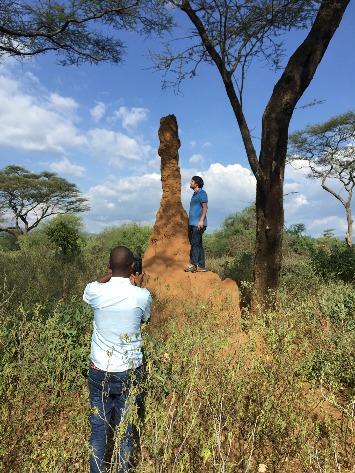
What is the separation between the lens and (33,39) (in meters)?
9.35

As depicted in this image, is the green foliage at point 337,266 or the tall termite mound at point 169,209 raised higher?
the tall termite mound at point 169,209

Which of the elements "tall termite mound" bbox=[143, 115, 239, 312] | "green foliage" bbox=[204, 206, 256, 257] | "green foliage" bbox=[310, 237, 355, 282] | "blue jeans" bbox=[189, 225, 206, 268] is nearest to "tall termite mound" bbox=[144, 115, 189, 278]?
"tall termite mound" bbox=[143, 115, 239, 312]

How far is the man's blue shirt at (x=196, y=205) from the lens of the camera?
23.0ft

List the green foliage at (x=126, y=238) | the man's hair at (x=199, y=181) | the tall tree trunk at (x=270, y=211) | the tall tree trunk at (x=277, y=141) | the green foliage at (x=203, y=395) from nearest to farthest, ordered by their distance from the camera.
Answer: the green foliage at (x=203, y=395) < the tall tree trunk at (x=277, y=141) < the tall tree trunk at (x=270, y=211) < the man's hair at (x=199, y=181) < the green foliage at (x=126, y=238)

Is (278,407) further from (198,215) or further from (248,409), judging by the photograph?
(198,215)

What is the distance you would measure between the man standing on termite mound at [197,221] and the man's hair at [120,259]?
4234 mm

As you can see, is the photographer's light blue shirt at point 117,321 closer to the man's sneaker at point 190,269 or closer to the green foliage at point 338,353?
the green foliage at point 338,353

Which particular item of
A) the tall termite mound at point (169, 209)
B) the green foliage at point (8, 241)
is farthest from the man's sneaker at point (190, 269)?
the green foliage at point (8, 241)

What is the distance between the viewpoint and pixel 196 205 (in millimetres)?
7098

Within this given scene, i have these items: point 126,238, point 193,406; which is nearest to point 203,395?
point 193,406

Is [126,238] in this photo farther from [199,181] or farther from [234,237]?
[199,181]

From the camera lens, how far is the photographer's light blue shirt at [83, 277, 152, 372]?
277 cm

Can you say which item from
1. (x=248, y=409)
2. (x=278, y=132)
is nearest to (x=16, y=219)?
(x=278, y=132)

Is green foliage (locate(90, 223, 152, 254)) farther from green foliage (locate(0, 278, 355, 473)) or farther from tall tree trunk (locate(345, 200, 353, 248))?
green foliage (locate(0, 278, 355, 473))
